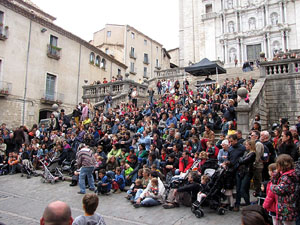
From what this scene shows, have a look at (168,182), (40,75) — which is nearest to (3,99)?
(40,75)

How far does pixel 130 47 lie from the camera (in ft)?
124

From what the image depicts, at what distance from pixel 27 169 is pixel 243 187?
8625mm

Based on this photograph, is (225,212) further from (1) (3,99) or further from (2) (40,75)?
(2) (40,75)

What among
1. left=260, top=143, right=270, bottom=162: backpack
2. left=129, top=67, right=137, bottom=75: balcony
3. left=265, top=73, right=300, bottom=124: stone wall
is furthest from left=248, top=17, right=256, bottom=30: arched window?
left=260, top=143, right=270, bottom=162: backpack

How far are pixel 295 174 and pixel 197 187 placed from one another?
9.57 ft

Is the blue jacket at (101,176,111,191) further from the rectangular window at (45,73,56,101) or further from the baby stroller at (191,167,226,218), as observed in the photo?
the rectangular window at (45,73,56,101)

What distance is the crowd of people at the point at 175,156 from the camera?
5594 millimetres

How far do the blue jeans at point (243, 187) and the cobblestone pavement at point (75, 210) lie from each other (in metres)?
0.39

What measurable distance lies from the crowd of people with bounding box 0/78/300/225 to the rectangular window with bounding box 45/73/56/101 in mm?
9531

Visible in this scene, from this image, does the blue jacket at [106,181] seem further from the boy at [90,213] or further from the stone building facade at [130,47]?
the stone building facade at [130,47]

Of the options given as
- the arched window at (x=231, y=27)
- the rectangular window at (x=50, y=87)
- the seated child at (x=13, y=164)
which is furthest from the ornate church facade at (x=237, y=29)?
the seated child at (x=13, y=164)

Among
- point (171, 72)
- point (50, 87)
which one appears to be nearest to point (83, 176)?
point (50, 87)

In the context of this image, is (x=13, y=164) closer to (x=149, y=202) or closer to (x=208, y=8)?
(x=149, y=202)

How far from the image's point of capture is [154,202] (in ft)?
21.9
